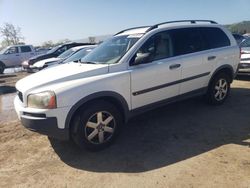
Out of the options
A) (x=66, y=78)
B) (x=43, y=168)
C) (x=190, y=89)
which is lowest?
(x=43, y=168)

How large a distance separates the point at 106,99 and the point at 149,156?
1076 mm

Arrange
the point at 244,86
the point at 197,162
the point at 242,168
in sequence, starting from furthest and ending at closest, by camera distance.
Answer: the point at 244,86 → the point at 197,162 → the point at 242,168

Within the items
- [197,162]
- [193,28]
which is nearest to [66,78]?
[197,162]

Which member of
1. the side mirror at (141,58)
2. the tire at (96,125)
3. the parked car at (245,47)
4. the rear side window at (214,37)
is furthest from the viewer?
the parked car at (245,47)

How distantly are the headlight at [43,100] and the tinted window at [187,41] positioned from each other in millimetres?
2452

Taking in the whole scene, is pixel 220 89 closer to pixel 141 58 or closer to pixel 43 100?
pixel 141 58

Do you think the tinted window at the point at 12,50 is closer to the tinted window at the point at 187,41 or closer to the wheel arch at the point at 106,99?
the tinted window at the point at 187,41

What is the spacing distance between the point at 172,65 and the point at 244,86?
13.6 feet

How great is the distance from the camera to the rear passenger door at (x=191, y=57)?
5039 millimetres

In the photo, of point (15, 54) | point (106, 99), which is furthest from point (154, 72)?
point (15, 54)

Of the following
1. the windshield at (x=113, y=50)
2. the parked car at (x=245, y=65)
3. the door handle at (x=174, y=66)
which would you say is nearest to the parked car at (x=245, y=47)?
the parked car at (x=245, y=65)

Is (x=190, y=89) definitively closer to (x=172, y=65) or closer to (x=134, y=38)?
(x=172, y=65)

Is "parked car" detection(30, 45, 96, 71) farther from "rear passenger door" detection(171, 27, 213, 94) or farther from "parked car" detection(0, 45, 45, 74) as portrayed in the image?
"parked car" detection(0, 45, 45, 74)

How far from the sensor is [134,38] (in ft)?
15.5
